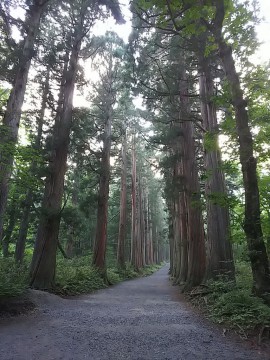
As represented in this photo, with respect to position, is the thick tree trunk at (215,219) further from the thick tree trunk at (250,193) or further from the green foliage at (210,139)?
the thick tree trunk at (250,193)

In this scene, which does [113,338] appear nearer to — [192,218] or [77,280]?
[77,280]

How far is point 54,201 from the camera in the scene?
988 centimetres

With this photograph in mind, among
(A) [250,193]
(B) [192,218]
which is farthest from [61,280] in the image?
(A) [250,193]

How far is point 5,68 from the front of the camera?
9.03 meters

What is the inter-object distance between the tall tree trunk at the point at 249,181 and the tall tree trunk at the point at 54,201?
660 cm

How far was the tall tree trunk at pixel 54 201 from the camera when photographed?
918 centimetres

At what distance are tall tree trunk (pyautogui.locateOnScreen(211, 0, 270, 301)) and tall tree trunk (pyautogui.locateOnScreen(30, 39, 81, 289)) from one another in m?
6.60

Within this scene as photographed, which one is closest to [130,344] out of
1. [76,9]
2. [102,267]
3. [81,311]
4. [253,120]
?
[81,311]

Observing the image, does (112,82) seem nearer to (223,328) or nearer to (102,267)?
(102,267)

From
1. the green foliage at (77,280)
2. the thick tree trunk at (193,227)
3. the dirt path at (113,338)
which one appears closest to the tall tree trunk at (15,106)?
the green foliage at (77,280)

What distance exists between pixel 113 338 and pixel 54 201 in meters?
6.43

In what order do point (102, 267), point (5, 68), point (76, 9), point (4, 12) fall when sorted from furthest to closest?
point (102, 267), point (76, 9), point (5, 68), point (4, 12)

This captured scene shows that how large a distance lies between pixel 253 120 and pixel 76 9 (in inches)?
360

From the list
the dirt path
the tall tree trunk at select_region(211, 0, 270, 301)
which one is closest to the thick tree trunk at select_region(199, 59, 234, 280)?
the tall tree trunk at select_region(211, 0, 270, 301)
